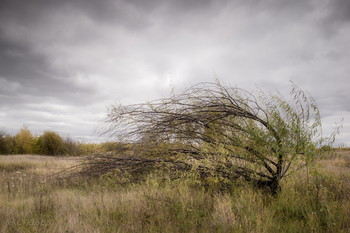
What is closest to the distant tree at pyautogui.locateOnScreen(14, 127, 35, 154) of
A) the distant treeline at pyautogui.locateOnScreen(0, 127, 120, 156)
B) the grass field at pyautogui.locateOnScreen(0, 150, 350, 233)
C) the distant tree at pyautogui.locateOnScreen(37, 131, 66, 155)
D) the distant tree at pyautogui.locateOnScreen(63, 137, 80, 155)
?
the distant treeline at pyautogui.locateOnScreen(0, 127, 120, 156)

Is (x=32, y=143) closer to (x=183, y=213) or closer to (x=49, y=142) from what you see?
(x=49, y=142)

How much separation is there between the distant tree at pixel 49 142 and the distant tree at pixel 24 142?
53.6 inches

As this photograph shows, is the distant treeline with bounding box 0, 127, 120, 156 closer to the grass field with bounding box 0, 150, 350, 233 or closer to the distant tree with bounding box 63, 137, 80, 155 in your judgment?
the distant tree with bounding box 63, 137, 80, 155

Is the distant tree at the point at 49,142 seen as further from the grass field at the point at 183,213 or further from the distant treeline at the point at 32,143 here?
the grass field at the point at 183,213

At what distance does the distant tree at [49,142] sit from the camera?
128 feet

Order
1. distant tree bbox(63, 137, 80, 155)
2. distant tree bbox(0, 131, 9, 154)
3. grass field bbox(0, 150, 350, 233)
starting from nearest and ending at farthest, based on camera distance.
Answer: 1. grass field bbox(0, 150, 350, 233)
2. distant tree bbox(63, 137, 80, 155)
3. distant tree bbox(0, 131, 9, 154)

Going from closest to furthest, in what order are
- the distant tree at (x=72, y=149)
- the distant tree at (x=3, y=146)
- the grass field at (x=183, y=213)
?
the grass field at (x=183, y=213), the distant tree at (x=72, y=149), the distant tree at (x=3, y=146)

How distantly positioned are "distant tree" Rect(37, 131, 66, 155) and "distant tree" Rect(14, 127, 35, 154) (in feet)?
4.47

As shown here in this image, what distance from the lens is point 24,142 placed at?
37531 mm

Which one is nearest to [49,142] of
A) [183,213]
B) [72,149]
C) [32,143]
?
[32,143]

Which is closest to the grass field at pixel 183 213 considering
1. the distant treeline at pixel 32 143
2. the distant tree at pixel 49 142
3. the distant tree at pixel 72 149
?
the distant tree at pixel 72 149

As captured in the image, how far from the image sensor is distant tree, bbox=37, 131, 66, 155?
38938 mm

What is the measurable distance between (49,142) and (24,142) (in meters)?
3.78

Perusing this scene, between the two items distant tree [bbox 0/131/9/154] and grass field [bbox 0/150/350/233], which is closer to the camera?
grass field [bbox 0/150/350/233]
